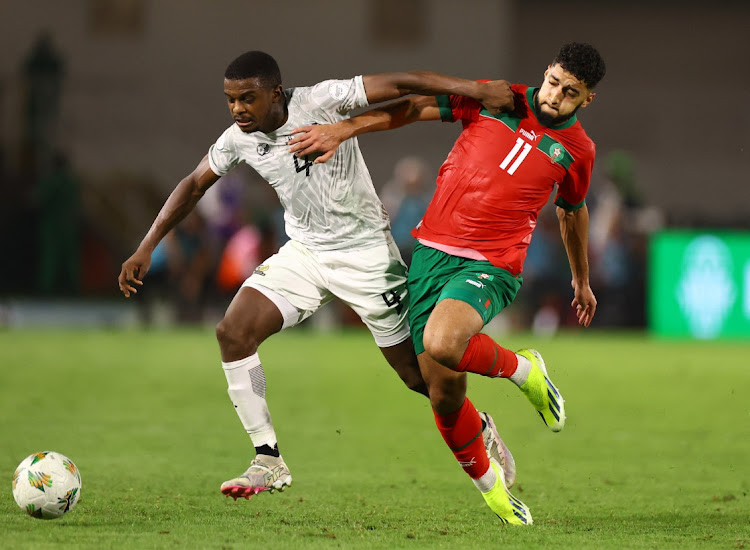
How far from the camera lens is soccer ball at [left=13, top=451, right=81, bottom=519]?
536 centimetres

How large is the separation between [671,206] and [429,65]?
6.35m

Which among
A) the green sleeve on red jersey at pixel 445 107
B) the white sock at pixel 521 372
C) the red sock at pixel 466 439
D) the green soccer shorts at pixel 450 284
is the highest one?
the green sleeve on red jersey at pixel 445 107

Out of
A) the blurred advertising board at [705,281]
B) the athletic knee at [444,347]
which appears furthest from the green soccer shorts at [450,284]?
the blurred advertising board at [705,281]

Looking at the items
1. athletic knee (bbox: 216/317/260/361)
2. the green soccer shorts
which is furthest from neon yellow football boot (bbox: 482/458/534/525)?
athletic knee (bbox: 216/317/260/361)

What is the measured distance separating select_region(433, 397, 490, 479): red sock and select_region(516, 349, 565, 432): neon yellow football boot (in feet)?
1.21

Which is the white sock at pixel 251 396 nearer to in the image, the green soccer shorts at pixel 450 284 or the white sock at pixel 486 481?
the green soccer shorts at pixel 450 284

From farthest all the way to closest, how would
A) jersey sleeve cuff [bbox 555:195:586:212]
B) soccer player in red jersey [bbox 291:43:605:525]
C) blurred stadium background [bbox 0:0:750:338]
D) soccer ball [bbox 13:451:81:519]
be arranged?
blurred stadium background [bbox 0:0:750:338], jersey sleeve cuff [bbox 555:195:586:212], soccer player in red jersey [bbox 291:43:605:525], soccer ball [bbox 13:451:81:519]

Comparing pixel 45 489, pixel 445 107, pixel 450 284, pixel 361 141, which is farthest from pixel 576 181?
pixel 361 141

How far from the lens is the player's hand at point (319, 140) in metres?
5.58

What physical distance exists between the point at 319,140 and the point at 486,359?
131 cm

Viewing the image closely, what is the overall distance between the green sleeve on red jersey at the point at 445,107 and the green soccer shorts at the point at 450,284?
67 cm

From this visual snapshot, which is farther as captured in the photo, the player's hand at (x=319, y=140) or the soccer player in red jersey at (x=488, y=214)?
the soccer player in red jersey at (x=488, y=214)

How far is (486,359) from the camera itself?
5719 mm

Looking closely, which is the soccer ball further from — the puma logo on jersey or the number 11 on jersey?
the puma logo on jersey
